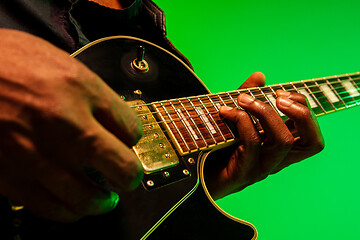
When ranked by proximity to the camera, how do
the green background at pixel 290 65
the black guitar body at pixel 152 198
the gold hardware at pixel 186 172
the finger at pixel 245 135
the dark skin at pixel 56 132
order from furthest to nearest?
the green background at pixel 290 65 → the finger at pixel 245 135 → the gold hardware at pixel 186 172 → the black guitar body at pixel 152 198 → the dark skin at pixel 56 132

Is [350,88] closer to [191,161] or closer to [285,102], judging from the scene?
[285,102]

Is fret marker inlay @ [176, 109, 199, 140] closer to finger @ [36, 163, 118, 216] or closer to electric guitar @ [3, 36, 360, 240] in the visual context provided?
electric guitar @ [3, 36, 360, 240]

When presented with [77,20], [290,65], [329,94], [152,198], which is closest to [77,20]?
[77,20]

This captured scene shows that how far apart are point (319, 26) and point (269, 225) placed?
1.52 metres

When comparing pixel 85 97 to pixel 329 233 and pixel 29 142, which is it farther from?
pixel 329 233

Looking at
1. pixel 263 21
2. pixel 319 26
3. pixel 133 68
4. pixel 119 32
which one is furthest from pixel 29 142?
pixel 319 26

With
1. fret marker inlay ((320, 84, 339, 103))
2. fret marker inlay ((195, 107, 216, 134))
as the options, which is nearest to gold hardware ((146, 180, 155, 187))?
fret marker inlay ((195, 107, 216, 134))

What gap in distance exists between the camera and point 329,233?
136 cm

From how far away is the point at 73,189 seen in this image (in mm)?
241

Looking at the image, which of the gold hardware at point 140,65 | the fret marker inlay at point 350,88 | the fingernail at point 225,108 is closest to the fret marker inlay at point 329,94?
the fret marker inlay at point 350,88

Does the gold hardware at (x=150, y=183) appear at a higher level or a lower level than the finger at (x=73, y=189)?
higher

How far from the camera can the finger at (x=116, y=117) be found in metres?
0.26

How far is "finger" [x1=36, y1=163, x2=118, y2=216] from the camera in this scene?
0.23 meters

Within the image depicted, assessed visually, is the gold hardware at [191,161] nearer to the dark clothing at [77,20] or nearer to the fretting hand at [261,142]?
the fretting hand at [261,142]
